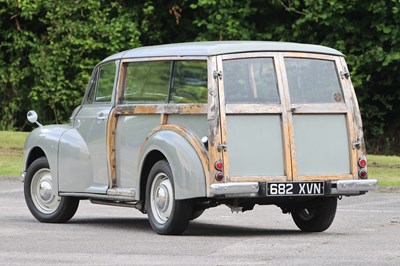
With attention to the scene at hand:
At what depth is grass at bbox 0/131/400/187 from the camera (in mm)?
23828

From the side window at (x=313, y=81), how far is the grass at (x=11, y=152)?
37.4 ft

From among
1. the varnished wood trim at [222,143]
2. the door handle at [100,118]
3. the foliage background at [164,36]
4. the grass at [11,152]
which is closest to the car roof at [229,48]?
the varnished wood trim at [222,143]

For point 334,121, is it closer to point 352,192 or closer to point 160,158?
point 352,192

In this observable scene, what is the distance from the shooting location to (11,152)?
2892 cm

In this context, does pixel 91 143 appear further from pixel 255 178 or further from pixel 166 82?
pixel 255 178

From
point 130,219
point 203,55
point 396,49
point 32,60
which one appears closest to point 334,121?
point 203,55

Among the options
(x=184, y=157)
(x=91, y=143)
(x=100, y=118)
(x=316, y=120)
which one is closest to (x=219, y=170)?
(x=184, y=157)

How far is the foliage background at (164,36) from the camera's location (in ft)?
103

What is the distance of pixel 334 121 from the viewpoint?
542 inches

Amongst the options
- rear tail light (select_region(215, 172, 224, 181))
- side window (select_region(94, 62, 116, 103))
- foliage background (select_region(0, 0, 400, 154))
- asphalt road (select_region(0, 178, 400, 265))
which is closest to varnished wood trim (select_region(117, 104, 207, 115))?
side window (select_region(94, 62, 116, 103))

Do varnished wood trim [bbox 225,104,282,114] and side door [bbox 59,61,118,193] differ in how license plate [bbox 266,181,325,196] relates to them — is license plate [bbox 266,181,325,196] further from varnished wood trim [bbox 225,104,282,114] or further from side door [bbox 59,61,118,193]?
side door [bbox 59,61,118,193]

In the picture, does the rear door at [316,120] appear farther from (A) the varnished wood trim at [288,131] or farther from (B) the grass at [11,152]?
(B) the grass at [11,152]

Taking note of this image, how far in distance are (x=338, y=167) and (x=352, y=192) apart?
0.31 meters

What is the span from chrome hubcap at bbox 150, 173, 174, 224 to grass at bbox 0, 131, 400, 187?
894cm
